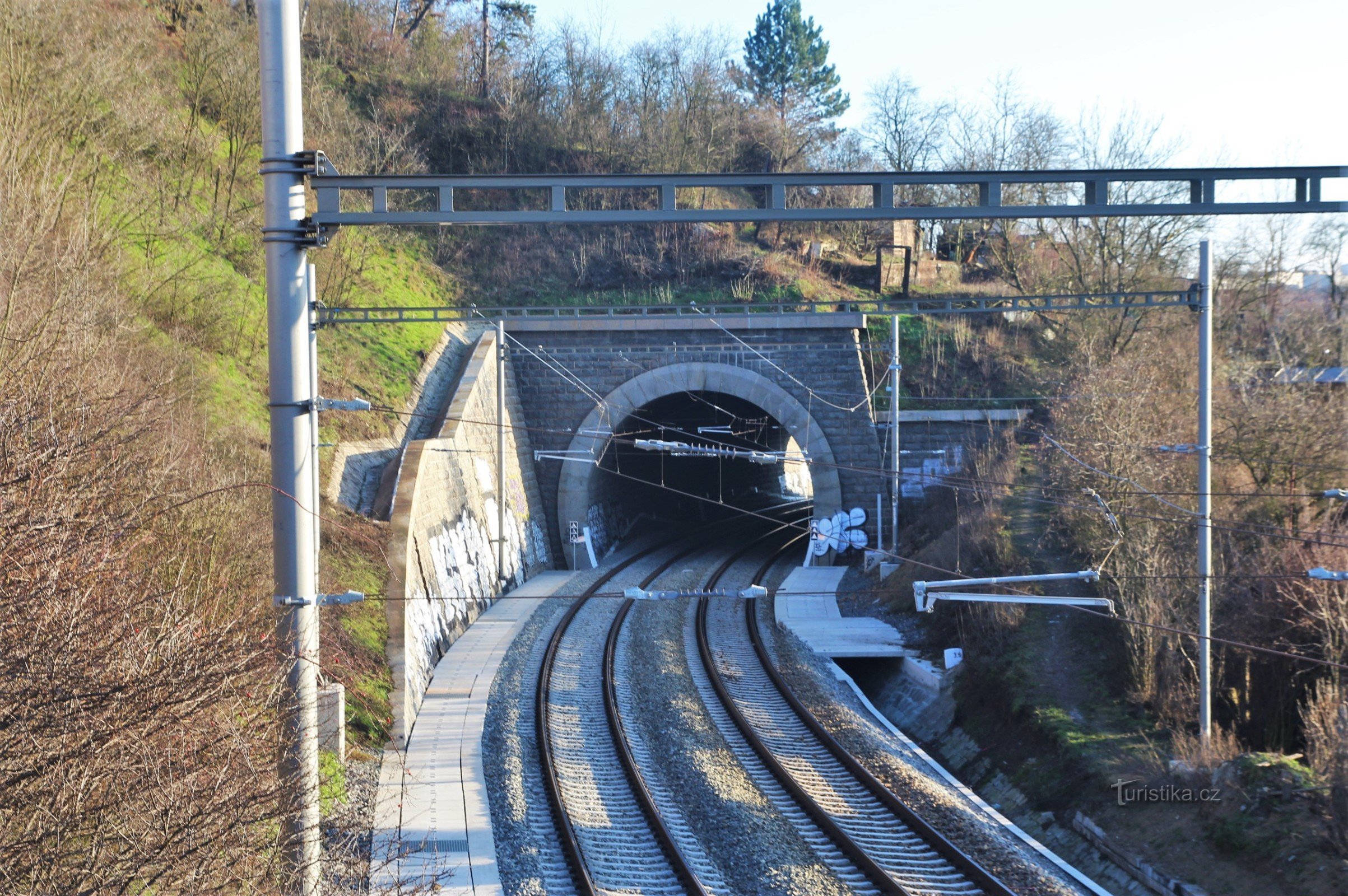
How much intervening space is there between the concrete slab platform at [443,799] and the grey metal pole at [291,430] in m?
0.69

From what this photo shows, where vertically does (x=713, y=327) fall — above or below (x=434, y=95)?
below

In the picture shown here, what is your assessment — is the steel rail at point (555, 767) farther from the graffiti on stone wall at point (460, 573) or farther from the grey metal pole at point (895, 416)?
the grey metal pole at point (895, 416)

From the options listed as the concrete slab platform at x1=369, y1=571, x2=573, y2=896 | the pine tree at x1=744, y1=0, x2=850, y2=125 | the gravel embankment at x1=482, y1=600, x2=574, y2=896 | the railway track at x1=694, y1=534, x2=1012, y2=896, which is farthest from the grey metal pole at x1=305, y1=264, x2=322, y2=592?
the pine tree at x1=744, y1=0, x2=850, y2=125

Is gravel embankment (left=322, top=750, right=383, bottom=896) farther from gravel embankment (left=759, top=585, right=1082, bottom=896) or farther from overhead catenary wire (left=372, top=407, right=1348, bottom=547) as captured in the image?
overhead catenary wire (left=372, top=407, right=1348, bottom=547)

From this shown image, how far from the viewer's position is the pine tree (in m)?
47.6

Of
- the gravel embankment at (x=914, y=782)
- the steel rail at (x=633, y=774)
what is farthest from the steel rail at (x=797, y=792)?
the steel rail at (x=633, y=774)

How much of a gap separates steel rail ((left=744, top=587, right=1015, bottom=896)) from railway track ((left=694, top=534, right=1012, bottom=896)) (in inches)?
0.4

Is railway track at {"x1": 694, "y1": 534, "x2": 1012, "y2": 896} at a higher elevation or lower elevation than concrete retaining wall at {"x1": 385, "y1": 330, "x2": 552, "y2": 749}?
lower

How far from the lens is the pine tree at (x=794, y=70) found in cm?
4762

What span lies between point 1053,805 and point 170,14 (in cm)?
2463

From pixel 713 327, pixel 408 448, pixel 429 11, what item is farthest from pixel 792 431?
pixel 429 11

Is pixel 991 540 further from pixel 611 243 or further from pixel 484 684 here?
pixel 611 243

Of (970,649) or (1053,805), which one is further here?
(970,649)

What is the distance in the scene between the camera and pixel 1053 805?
1101 cm
